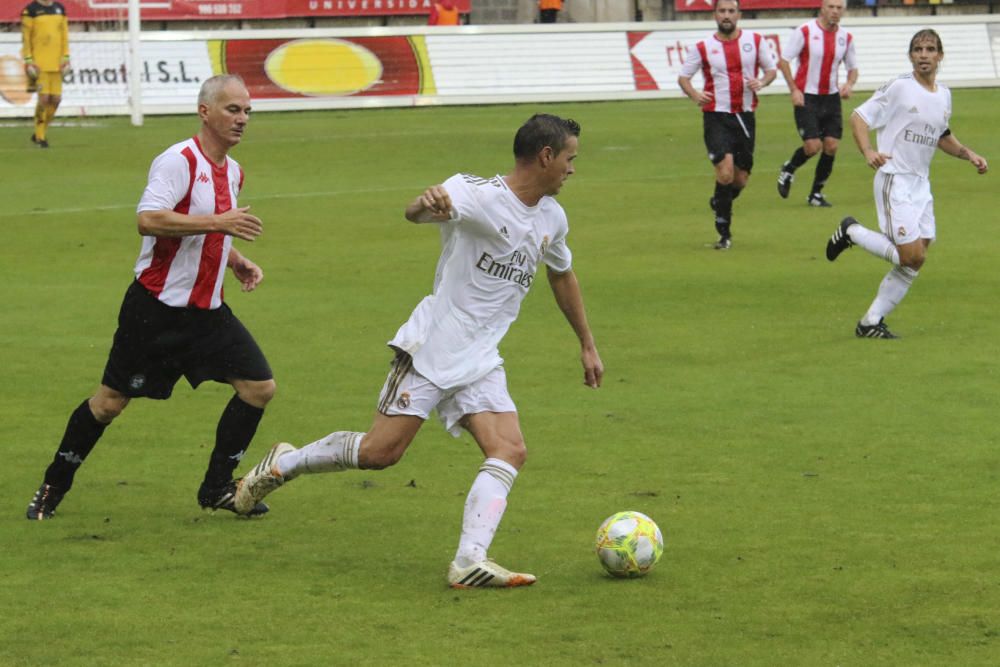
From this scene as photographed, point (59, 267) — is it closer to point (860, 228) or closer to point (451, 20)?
point (860, 228)

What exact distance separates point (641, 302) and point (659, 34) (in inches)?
848

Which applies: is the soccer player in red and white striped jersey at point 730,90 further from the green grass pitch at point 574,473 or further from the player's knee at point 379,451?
Answer: the player's knee at point 379,451

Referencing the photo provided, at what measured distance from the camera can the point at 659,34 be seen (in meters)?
34.7

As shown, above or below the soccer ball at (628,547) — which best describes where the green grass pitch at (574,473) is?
below

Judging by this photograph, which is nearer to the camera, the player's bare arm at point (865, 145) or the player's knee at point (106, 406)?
the player's knee at point (106, 406)

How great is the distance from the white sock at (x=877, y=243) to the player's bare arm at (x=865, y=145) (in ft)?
1.80

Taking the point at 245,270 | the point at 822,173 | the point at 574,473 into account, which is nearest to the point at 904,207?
the point at 574,473

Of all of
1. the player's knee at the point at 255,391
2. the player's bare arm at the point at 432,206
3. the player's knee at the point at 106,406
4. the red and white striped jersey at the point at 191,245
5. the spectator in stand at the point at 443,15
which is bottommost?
the spectator in stand at the point at 443,15

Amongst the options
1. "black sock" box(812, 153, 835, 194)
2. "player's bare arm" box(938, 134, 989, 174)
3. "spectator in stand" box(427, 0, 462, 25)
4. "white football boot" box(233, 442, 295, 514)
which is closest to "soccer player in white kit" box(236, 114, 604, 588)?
"white football boot" box(233, 442, 295, 514)

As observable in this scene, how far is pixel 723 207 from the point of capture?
16922 mm

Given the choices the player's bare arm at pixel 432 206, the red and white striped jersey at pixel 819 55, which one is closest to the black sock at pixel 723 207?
the red and white striped jersey at pixel 819 55

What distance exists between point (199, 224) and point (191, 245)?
51 centimetres

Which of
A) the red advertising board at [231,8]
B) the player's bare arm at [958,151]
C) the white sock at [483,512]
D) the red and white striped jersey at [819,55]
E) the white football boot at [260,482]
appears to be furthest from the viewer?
the red advertising board at [231,8]

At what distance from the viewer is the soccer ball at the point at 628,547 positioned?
22.1 ft
